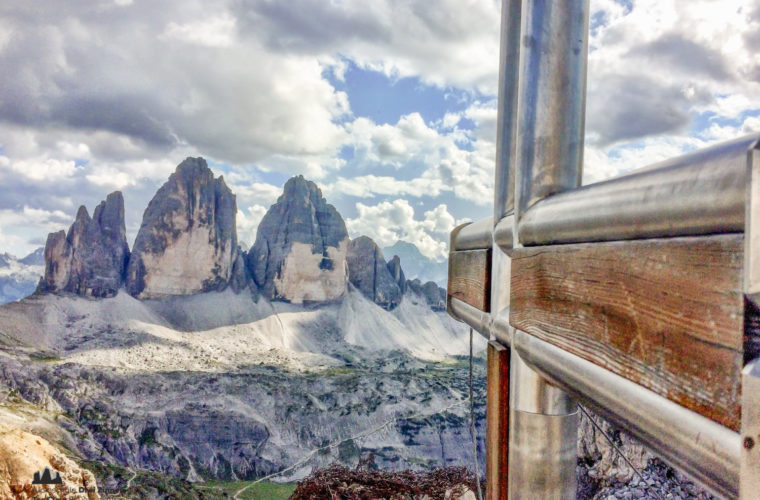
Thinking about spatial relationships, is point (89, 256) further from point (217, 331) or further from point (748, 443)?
point (748, 443)

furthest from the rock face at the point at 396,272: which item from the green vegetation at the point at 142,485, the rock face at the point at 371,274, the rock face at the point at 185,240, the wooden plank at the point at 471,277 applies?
the wooden plank at the point at 471,277

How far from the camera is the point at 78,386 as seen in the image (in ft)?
125

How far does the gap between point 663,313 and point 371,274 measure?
86.5 metres

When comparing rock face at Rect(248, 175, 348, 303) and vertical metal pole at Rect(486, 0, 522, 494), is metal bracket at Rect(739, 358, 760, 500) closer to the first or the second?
vertical metal pole at Rect(486, 0, 522, 494)

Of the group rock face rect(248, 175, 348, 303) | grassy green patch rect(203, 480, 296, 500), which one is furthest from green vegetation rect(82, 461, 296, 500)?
rock face rect(248, 175, 348, 303)

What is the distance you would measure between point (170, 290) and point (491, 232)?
242 feet

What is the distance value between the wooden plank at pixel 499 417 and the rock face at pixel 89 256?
240 feet

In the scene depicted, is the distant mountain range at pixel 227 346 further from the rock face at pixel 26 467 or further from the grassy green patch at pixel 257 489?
the grassy green patch at pixel 257 489

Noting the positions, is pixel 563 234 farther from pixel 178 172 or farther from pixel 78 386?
pixel 178 172

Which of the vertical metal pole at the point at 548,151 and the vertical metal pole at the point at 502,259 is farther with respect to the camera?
the vertical metal pole at the point at 502,259

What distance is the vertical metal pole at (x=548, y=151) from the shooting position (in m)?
1.19

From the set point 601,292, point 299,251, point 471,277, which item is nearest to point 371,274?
point 299,251

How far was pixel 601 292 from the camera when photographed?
0.87 meters

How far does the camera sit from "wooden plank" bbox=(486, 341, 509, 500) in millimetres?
1397
